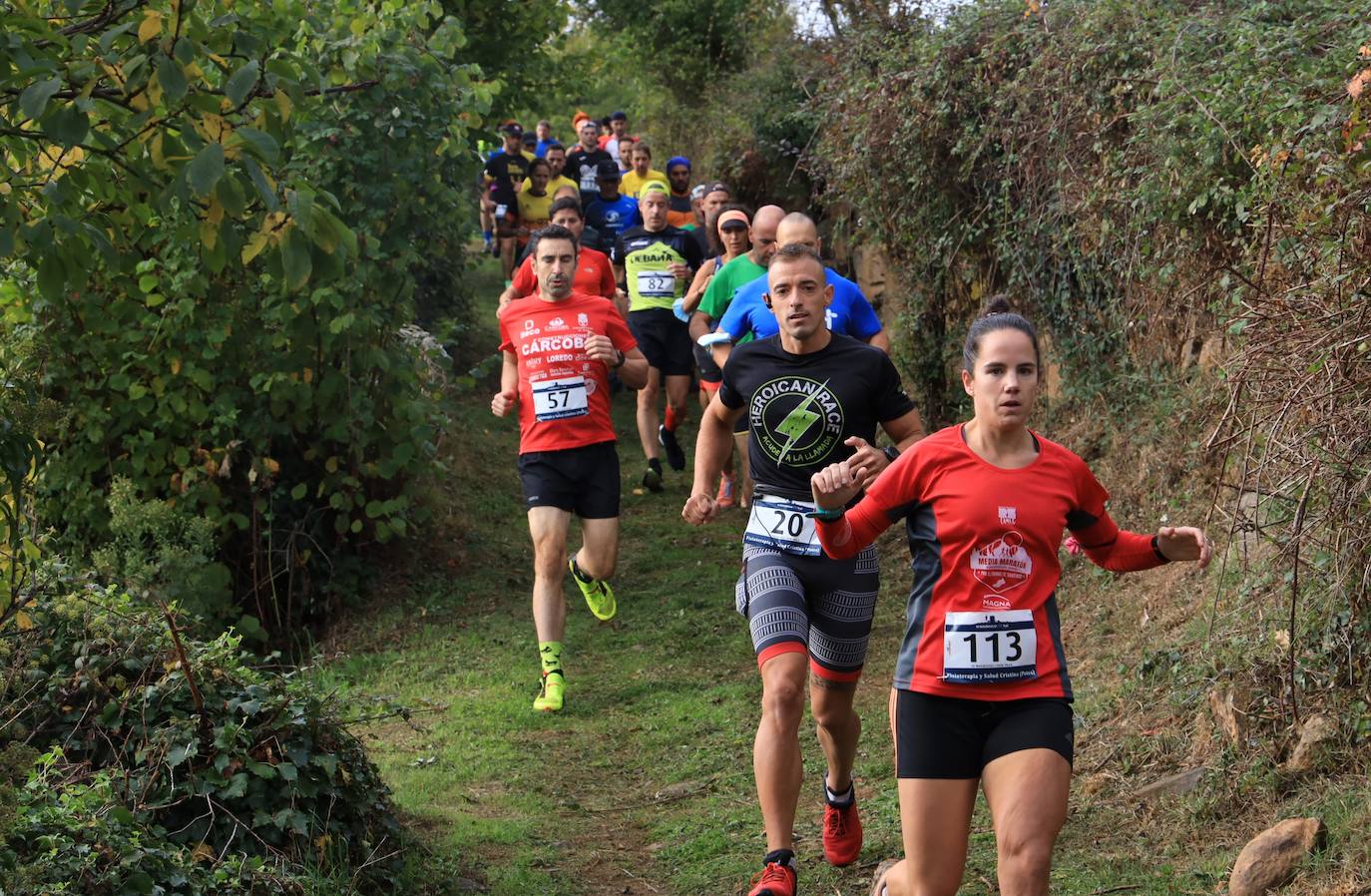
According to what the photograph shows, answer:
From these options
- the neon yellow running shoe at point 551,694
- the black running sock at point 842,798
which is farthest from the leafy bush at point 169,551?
the black running sock at point 842,798

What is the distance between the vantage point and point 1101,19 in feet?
27.7

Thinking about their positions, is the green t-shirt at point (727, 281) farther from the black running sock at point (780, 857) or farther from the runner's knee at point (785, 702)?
the black running sock at point (780, 857)

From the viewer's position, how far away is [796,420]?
554cm

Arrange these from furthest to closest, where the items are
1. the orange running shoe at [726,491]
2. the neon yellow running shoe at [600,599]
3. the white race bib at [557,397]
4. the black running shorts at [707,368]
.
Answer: the orange running shoe at [726,491] → the black running shorts at [707,368] → the neon yellow running shoe at [600,599] → the white race bib at [557,397]

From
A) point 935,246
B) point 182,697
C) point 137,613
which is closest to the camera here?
point 182,697

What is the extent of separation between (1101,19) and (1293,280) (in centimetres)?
325

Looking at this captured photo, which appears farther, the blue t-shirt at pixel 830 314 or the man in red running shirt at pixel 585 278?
the man in red running shirt at pixel 585 278

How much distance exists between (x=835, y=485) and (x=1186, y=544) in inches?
39.5

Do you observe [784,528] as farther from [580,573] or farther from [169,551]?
[169,551]

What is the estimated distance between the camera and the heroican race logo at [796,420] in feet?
18.1

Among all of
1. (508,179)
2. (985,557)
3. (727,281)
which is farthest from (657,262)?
(985,557)

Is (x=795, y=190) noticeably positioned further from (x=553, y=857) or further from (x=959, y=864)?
(x=959, y=864)

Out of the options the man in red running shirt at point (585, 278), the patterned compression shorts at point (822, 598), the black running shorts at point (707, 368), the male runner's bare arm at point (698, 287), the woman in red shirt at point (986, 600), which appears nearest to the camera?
the woman in red shirt at point (986, 600)

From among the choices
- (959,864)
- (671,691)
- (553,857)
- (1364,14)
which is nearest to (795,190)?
(671,691)
